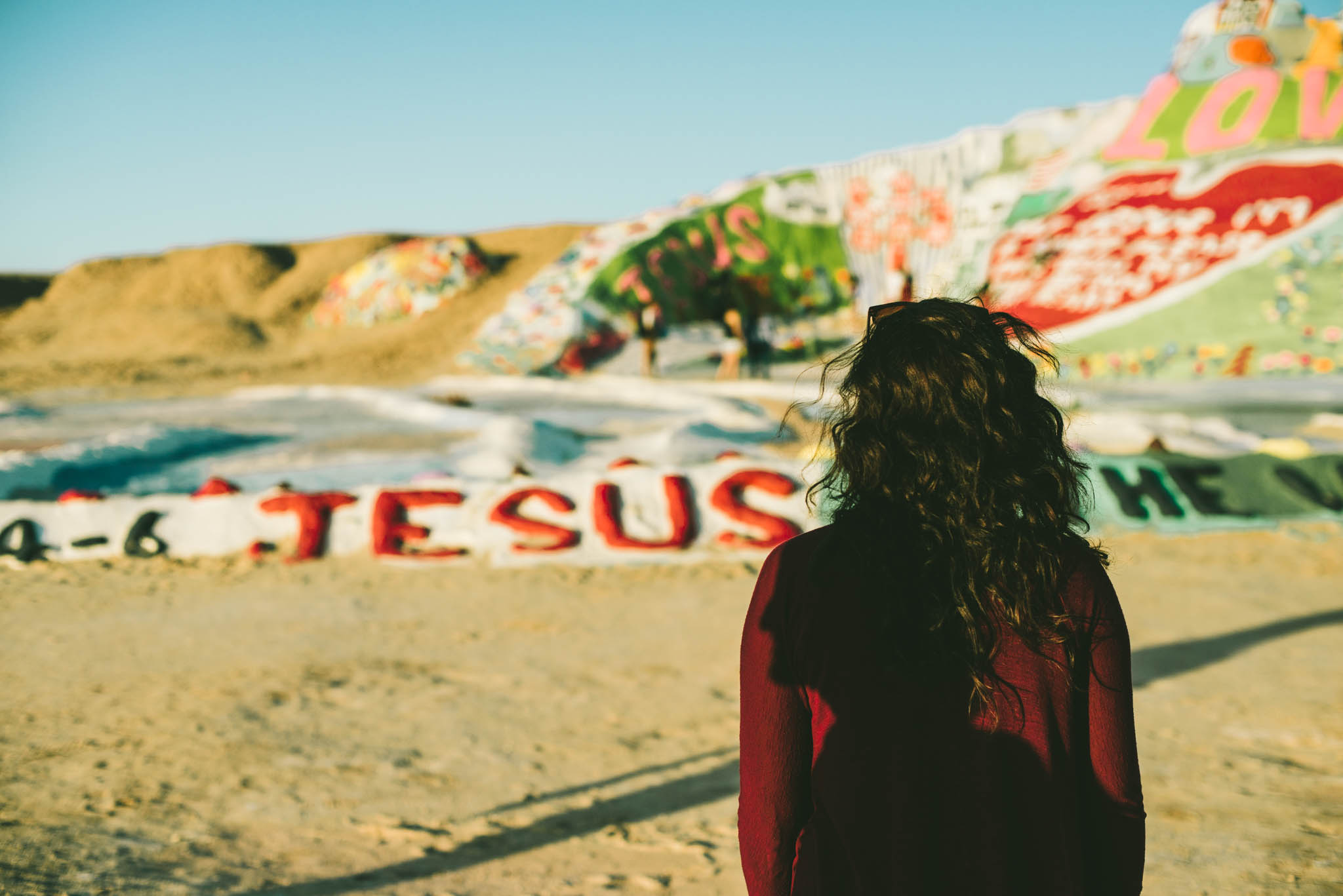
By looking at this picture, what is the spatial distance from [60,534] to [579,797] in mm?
4827

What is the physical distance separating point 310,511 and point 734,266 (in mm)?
14737

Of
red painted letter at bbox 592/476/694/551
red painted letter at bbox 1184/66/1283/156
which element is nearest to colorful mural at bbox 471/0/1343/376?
red painted letter at bbox 1184/66/1283/156

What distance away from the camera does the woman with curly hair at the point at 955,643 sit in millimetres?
1134

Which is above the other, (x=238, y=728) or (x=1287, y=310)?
(x=1287, y=310)

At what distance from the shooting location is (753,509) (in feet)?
21.2

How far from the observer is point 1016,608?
Result: 113 centimetres

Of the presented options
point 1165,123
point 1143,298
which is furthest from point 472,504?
point 1165,123

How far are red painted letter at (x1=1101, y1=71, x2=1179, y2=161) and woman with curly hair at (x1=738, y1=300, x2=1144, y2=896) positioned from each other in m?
17.9

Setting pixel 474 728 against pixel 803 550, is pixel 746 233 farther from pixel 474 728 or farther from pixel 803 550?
pixel 803 550

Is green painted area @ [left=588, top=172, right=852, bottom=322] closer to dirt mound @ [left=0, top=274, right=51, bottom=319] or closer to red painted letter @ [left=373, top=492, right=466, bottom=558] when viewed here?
red painted letter @ [left=373, top=492, right=466, bottom=558]

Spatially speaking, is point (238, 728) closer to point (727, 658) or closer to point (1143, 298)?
point (727, 658)

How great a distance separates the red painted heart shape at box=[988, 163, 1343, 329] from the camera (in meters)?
14.6

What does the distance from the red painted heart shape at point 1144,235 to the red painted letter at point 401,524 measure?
32.4ft

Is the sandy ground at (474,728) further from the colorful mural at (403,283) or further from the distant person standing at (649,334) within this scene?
the colorful mural at (403,283)
